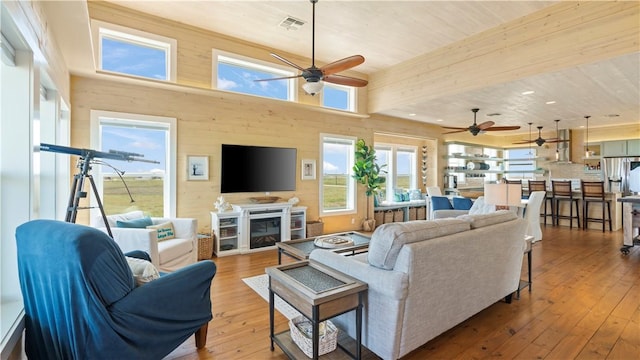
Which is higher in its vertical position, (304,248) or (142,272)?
(142,272)

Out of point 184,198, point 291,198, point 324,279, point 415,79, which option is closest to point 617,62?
point 415,79

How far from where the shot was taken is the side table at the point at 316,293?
5.81ft

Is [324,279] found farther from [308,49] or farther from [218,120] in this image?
[308,49]

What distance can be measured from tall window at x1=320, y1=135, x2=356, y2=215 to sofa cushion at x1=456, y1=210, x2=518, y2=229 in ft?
12.5

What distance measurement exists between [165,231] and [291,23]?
337cm

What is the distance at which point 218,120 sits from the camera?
4934 millimetres

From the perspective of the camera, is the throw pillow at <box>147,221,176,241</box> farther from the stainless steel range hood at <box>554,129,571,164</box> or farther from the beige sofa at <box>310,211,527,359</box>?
the stainless steel range hood at <box>554,129,571,164</box>

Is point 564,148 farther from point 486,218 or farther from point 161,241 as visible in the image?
point 161,241

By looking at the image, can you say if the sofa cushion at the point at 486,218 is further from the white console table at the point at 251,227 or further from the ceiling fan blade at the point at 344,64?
the white console table at the point at 251,227

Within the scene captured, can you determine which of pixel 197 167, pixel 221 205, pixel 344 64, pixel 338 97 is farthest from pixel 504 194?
pixel 197 167

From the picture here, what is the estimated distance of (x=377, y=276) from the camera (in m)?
1.93

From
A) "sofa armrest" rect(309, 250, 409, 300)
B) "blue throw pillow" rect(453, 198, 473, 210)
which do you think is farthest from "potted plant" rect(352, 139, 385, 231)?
"sofa armrest" rect(309, 250, 409, 300)

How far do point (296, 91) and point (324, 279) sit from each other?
14.5 feet

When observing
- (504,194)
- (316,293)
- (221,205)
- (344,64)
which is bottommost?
Result: (316,293)
